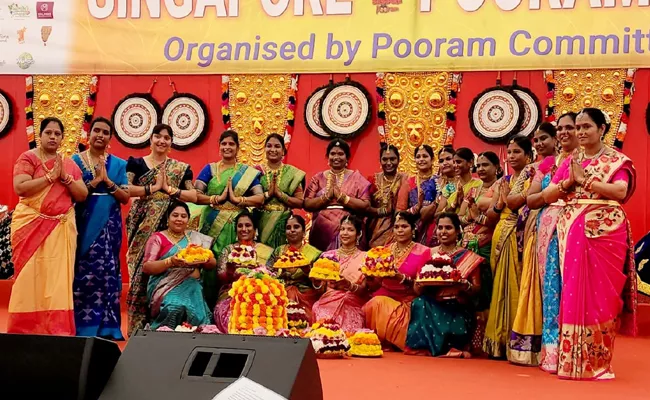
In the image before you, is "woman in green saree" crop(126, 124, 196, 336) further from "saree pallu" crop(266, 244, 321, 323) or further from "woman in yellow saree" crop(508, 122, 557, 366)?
"woman in yellow saree" crop(508, 122, 557, 366)

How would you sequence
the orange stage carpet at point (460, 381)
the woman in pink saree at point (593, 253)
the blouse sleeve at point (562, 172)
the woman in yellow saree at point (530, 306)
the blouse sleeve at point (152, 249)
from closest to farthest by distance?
the orange stage carpet at point (460, 381), the woman in pink saree at point (593, 253), the blouse sleeve at point (562, 172), the woman in yellow saree at point (530, 306), the blouse sleeve at point (152, 249)

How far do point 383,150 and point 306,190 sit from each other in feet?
2.05

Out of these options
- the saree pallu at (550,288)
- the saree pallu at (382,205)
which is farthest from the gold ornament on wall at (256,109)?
the saree pallu at (550,288)

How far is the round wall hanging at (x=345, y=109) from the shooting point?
7.48 meters

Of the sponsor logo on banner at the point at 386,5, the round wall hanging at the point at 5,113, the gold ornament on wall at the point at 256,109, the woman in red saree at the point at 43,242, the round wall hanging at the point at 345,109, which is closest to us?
the woman in red saree at the point at 43,242

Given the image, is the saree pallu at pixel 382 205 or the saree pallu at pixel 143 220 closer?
the saree pallu at pixel 143 220

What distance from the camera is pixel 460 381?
4.45 meters

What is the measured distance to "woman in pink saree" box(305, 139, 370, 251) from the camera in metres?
6.23

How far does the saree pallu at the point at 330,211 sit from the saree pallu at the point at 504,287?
4.03ft

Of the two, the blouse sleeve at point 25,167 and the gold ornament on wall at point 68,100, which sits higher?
the gold ornament on wall at point 68,100

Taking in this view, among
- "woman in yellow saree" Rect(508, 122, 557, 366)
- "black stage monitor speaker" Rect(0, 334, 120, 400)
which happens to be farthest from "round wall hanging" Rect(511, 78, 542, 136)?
"black stage monitor speaker" Rect(0, 334, 120, 400)

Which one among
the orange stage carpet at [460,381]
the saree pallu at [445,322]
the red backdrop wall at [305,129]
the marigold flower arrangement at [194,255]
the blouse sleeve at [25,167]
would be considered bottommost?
the orange stage carpet at [460,381]

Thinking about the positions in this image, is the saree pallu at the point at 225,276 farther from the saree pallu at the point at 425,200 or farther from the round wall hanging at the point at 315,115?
the round wall hanging at the point at 315,115

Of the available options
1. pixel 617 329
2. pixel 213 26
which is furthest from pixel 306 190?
pixel 617 329
